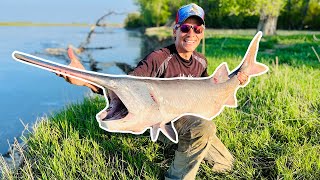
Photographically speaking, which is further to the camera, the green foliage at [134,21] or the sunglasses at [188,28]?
the green foliage at [134,21]

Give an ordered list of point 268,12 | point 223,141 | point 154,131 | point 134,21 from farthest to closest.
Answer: point 134,21 → point 268,12 → point 223,141 → point 154,131

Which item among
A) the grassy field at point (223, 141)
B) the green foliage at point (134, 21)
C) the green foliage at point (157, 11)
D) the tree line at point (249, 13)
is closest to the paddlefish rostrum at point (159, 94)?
the grassy field at point (223, 141)

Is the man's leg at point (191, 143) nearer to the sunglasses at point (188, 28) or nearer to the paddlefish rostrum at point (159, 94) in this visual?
the paddlefish rostrum at point (159, 94)

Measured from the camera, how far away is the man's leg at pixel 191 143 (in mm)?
2885

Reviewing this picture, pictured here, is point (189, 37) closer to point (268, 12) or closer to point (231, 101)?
point (231, 101)

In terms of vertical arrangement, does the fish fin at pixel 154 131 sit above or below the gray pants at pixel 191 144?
above

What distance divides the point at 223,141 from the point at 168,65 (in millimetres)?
1087

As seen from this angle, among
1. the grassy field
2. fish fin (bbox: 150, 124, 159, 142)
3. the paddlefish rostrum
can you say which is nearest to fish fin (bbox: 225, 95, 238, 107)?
the paddlefish rostrum

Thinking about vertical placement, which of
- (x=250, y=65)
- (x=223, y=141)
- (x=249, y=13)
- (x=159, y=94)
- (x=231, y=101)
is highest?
(x=249, y=13)

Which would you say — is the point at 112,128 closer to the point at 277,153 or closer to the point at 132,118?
the point at 132,118

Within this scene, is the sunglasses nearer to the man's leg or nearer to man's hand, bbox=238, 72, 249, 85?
man's hand, bbox=238, 72, 249, 85

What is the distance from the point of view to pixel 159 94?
2473 millimetres

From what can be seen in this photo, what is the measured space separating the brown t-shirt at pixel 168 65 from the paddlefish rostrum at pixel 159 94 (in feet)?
1.43

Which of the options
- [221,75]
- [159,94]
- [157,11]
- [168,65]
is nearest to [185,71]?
[168,65]
